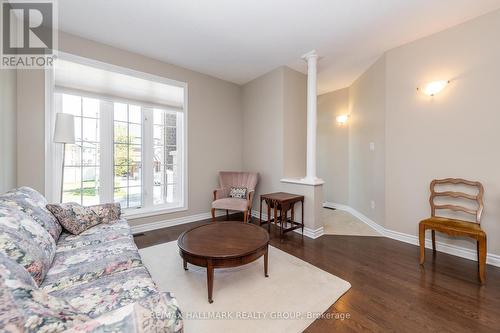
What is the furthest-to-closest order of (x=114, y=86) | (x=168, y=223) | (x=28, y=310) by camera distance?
(x=168, y=223), (x=114, y=86), (x=28, y=310)

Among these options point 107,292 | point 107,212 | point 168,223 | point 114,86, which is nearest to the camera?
point 107,292

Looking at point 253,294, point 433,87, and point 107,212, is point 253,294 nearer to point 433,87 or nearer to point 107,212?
point 107,212

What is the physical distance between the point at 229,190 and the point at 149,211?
4.58ft

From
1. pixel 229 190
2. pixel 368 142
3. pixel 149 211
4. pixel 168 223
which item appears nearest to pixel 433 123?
pixel 368 142

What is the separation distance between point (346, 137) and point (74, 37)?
4969mm

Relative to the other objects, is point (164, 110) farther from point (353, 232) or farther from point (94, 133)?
point (353, 232)

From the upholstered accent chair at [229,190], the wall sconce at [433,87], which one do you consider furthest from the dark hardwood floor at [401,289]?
the wall sconce at [433,87]

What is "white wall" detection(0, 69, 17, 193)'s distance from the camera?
6.73 feet

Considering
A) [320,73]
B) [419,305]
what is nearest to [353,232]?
[419,305]

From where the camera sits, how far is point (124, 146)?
350 centimetres

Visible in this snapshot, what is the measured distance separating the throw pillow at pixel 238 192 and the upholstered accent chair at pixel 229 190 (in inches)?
1.9

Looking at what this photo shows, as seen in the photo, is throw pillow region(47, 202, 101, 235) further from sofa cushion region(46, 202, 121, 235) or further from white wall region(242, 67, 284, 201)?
white wall region(242, 67, 284, 201)

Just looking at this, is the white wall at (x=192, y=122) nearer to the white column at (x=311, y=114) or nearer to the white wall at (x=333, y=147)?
the white column at (x=311, y=114)

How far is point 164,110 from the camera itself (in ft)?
12.7
